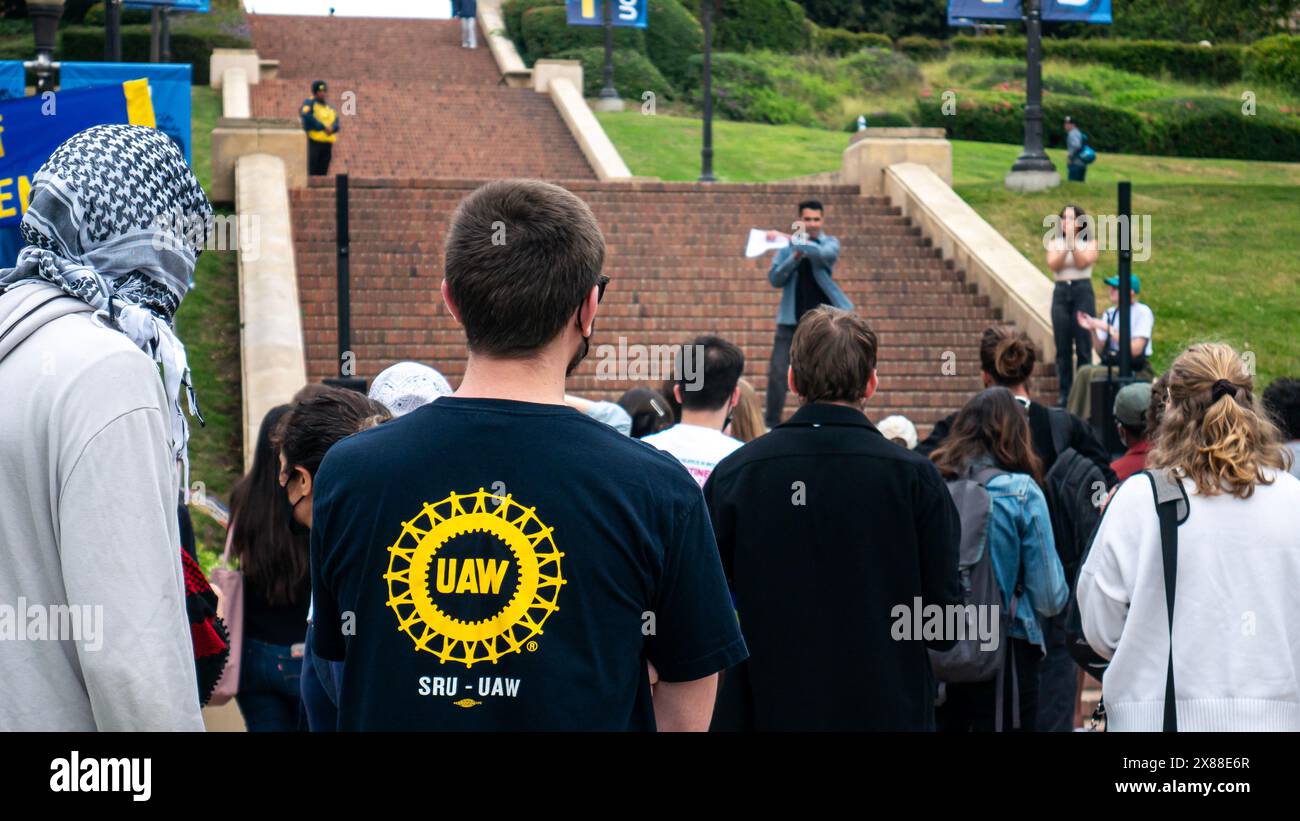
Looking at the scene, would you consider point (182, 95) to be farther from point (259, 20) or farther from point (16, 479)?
point (259, 20)

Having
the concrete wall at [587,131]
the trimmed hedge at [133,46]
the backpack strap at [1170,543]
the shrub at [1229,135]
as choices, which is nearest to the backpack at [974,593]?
the backpack strap at [1170,543]

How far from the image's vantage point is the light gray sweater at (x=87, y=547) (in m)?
2.24

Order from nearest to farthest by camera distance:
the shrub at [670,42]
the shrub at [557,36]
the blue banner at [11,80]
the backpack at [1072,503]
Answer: the backpack at [1072,503] < the blue banner at [11,80] < the shrub at [557,36] < the shrub at [670,42]

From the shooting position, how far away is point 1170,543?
3709mm

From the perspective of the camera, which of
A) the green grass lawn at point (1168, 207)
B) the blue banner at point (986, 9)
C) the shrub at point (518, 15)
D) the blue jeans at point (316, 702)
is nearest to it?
the blue jeans at point (316, 702)

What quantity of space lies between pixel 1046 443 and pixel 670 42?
104ft

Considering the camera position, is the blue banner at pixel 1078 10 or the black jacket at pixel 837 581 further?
the blue banner at pixel 1078 10

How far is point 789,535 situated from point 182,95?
9.30 metres

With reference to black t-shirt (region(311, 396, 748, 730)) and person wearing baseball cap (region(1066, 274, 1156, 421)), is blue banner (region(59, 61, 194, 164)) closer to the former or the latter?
person wearing baseball cap (region(1066, 274, 1156, 421))

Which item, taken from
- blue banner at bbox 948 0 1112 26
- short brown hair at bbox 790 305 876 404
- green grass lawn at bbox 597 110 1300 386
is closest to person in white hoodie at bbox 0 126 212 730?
short brown hair at bbox 790 305 876 404

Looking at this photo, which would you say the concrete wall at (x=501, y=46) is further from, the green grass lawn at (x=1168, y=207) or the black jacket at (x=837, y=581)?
the black jacket at (x=837, y=581)

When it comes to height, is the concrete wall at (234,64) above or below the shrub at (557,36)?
below

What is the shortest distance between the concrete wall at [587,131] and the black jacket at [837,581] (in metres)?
18.3

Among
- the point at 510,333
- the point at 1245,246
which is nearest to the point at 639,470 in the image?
the point at 510,333
